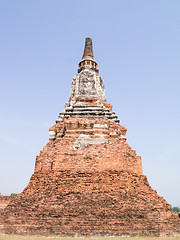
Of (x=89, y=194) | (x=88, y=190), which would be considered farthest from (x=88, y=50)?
(x=89, y=194)

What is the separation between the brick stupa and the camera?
803 centimetres

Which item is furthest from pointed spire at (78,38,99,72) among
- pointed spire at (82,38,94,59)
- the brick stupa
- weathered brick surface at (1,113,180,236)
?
weathered brick surface at (1,113,180,236)

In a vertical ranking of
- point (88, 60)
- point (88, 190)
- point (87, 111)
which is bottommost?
point (88, 190)

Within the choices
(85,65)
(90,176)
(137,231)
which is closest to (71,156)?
(90,176)

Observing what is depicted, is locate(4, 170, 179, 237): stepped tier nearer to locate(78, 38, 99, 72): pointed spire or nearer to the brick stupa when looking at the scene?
the brick stupa

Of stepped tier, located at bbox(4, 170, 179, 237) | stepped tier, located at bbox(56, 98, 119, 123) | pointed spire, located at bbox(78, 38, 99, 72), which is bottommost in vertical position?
stepped tier, located at bbox(4, 170, 179, 237)

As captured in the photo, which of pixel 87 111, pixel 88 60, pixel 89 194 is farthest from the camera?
pixel 88 60

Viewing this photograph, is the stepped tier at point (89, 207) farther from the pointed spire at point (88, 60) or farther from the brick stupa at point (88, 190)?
the pointed spire at point (88, 60)

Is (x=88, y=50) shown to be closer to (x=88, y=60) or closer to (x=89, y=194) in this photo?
(x=88, y=60)

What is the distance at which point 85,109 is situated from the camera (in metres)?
12.8

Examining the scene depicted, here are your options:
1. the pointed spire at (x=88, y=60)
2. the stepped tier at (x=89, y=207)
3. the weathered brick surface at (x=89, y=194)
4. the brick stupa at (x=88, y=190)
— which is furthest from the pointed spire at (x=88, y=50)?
the stepped tier at (x=89, y=207)

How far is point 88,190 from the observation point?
9.11m

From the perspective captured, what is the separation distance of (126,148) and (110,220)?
3895 mm

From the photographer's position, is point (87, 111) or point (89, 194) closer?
point (89, 194)
